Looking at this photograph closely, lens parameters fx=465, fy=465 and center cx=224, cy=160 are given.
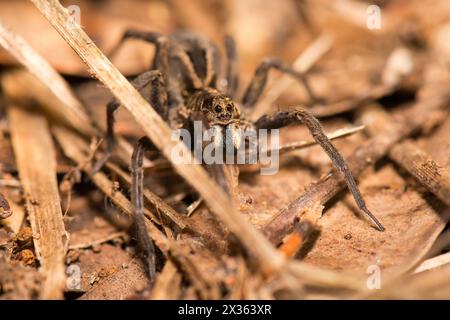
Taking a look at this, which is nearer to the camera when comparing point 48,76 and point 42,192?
point 42,192

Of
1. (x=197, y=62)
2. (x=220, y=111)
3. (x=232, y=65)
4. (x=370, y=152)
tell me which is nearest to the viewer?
(x=220, y=111)

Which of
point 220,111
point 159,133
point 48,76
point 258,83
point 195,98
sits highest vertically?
point 48,76

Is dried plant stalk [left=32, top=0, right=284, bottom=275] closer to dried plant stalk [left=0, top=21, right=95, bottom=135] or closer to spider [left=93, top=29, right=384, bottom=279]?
spider [left=93, top=29, right=384, bottom=279]

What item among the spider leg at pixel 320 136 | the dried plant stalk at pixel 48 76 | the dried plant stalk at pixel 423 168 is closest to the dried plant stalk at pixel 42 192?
the dried plant stalk at pixel 48 76

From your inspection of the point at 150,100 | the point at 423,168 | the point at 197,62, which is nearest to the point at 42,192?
the point at 150,100

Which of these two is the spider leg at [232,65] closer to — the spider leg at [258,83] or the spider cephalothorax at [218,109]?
the spider leg at [258,83]

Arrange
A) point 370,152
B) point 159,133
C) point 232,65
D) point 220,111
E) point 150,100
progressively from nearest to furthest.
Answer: point 159,133
point 220,111
point 370,152
point 150,100
point 232,65

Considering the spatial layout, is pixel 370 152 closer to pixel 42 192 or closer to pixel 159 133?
pixel 159 133

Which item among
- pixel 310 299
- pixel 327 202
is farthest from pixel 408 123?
pixel 310 299

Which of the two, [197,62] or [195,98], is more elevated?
[197,62]
